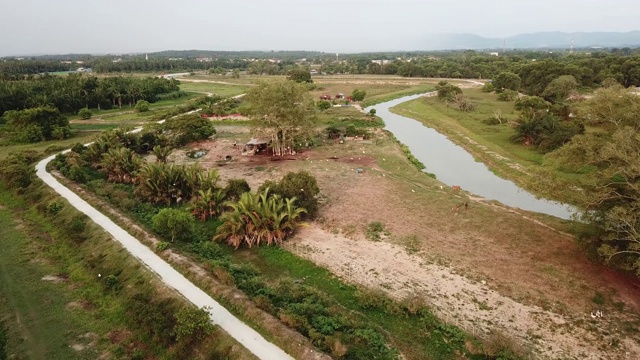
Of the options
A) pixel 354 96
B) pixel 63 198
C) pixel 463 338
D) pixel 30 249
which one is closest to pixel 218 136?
pixel 63 198

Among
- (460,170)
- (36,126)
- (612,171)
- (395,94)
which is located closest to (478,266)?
(612,171)

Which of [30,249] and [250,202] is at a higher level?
[250,202]

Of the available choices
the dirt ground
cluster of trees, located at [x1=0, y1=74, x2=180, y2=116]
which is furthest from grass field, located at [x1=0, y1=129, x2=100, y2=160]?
the dirt ground

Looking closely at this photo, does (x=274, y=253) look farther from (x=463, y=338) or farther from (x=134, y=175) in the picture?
(x=134, y=175)

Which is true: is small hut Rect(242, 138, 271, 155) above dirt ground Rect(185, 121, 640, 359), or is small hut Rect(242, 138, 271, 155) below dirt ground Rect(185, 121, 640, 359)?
above

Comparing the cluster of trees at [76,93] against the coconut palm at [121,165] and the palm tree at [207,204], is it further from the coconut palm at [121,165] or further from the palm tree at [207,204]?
the palm tree at [207,204]

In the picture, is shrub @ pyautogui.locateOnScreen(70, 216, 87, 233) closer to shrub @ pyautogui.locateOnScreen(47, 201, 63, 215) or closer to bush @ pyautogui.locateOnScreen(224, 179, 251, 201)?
shrub @ pyautogui.locateOnScreen(47, 201, 63, 215)
